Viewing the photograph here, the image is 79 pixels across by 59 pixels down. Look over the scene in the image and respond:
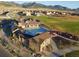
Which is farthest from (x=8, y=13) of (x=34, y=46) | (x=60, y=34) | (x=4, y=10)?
(x=60, y=34)

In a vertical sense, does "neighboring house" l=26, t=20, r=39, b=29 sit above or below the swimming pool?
above

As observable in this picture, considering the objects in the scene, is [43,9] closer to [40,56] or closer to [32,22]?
[32,22]

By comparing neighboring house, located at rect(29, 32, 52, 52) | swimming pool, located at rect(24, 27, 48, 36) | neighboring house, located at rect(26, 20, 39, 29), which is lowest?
neighboring house, located at rect(29, 32, 52, 52)

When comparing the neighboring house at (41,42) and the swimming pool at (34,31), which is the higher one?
the swimming pool at (34,31)

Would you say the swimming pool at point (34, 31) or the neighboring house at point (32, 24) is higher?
the neighboring house at point (32, 24)

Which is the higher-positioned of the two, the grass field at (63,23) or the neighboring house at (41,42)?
the grass field at (63,23)

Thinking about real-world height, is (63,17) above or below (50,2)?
below

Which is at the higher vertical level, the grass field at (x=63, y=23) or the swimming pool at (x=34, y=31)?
the grass field at (x=63, y=23)

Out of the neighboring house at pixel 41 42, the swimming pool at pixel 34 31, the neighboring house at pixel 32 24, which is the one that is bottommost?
the neighboring house at pixel 41 42

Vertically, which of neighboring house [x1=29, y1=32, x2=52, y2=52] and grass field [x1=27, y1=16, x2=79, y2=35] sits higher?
grass field [x1=27, y1=16, x2=79, y2=35]
